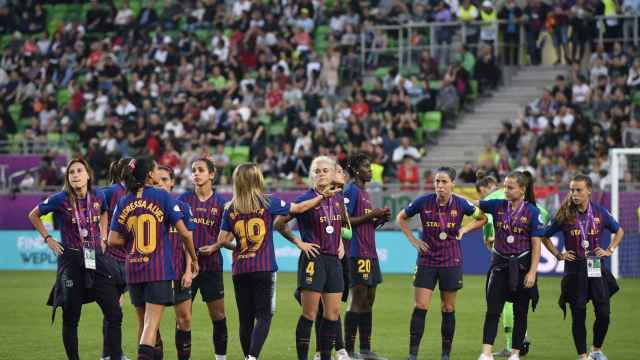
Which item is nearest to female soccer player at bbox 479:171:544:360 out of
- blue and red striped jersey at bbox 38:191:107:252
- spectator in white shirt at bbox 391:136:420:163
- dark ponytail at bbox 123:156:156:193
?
dark ponytail at bbox 123:156:156:193

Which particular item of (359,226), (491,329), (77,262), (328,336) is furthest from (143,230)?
(491,329)

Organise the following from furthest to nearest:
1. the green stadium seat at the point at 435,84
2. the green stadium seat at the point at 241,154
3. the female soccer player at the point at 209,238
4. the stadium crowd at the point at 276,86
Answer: the green stadium seat at the point at 435,84 → the green stadium seat at the point at 241,154 → the stadium crowd at the point at 276,86 → the female soccer player at the point at 209,238

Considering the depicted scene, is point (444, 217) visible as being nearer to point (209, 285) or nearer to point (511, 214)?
point (511, 214)

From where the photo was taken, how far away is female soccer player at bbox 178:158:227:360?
12.1 metres

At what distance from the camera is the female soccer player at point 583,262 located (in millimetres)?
12867


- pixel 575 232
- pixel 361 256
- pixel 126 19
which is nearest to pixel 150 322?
pixel 361 256

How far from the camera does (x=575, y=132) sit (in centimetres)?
2836

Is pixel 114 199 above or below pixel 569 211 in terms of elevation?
above

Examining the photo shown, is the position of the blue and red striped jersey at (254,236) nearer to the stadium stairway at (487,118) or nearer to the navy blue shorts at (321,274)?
the navy blue shorts at (321,274)

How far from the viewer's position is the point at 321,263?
11.8 meters

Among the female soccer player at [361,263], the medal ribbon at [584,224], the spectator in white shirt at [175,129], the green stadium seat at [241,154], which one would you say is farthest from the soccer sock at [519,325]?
the spectator in white shirt at [175,129]

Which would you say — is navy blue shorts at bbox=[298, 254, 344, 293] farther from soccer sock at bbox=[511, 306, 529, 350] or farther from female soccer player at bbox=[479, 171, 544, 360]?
soccer sock at bbox=[511, 306, 529, 350]

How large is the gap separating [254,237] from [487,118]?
69.8 ft

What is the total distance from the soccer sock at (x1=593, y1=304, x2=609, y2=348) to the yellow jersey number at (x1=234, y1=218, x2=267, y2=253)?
3.92m
